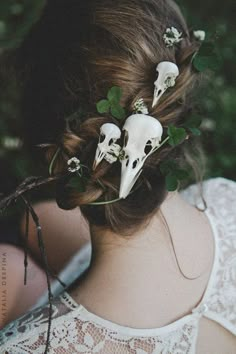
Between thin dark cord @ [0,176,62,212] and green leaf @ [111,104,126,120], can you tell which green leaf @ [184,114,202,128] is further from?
thin dark cord @ [0,176,62,212]

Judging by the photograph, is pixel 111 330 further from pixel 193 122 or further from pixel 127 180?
pixel 193 122

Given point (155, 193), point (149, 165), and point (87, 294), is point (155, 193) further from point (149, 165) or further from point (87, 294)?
point (87, 294)

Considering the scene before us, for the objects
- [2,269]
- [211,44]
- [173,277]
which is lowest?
[2,269]

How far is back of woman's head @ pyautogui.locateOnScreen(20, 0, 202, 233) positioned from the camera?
3.49 feet

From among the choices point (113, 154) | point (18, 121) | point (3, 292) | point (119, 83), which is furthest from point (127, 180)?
point (18, 121)

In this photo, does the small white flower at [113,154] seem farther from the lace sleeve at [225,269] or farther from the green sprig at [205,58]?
the lace sleeve at [225,269]

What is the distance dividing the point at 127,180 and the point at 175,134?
122 mm

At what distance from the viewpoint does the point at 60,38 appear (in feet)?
3.75

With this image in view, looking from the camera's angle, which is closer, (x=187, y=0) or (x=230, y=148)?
(x=230, y=148)

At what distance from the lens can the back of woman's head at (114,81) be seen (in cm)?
106

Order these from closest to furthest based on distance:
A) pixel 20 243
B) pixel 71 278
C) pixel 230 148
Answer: pixel 71 278 → pixel 20 243 → pixel 230 148

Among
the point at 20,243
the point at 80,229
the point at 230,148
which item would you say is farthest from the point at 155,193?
the point at 230,148

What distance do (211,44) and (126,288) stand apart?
506 mm

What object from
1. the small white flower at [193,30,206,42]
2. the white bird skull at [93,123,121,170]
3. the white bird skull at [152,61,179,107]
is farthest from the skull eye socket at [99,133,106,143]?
the small white flower at [193,30,206,42]
